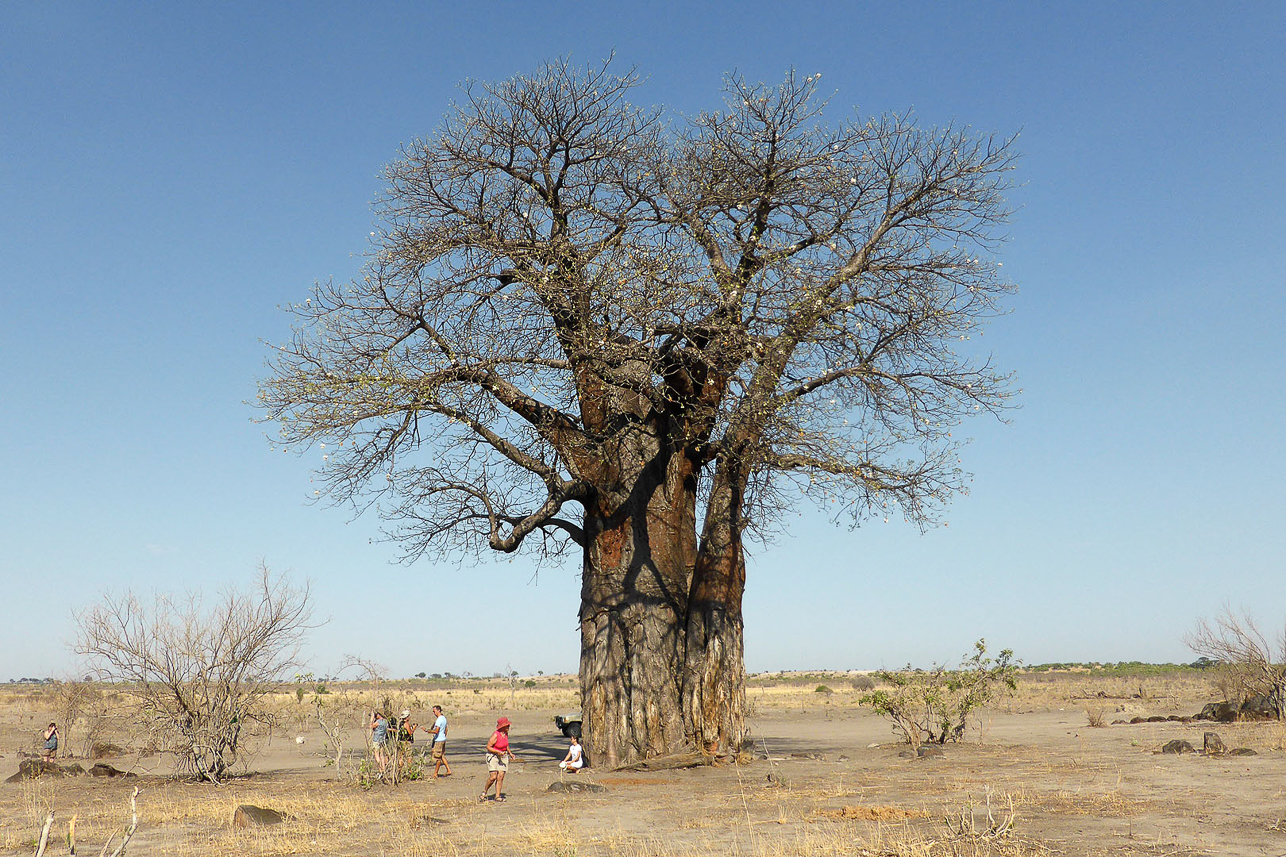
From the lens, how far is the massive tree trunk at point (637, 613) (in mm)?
13719

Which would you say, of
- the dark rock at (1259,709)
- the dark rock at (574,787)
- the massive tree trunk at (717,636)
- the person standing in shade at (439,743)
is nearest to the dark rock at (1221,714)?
the dark rock at (1259,709)

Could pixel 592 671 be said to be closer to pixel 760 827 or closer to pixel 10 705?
pixel 760 827

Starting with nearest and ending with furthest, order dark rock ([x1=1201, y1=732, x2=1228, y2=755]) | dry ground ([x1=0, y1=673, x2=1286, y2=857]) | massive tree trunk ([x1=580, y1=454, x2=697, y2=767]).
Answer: dry ground ([x1=0, y1=673, x2=1286, y2=857])
massive tree trunk ([x1=580, y1=454, x2=697, y2=767])
dark rock ([x1=1201, y1=732, x2=1228, y2=755])

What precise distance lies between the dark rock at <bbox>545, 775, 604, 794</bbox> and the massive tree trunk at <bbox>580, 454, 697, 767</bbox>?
4.10ft

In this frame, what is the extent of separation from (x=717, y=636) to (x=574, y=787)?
3000mm

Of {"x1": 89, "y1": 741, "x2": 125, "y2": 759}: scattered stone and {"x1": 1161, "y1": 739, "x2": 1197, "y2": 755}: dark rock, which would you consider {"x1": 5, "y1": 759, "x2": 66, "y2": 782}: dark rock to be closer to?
{"x1": 89, "y1": 741, "x2": 125, "y2": 759}: scattered stone

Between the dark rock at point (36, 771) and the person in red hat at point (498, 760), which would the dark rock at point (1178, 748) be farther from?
the dark rock at point (36, 771)

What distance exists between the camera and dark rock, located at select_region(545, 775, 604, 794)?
12.1 m

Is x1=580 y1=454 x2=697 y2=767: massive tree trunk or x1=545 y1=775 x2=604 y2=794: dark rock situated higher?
x1=580 y1=454 x2=697 y2=767: massive tree trunk

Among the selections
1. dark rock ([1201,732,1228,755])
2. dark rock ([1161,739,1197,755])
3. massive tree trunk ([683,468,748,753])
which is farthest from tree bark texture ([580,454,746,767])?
dark rock ([1201,732,1228,755])

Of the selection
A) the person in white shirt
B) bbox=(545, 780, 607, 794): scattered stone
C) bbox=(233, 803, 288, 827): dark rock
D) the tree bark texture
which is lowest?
bbox=(233, 803, 288, 827): dark rock

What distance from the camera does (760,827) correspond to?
9094mm

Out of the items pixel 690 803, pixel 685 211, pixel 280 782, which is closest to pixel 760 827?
pixel 690 803

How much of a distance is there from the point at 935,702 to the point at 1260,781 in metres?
7.16
